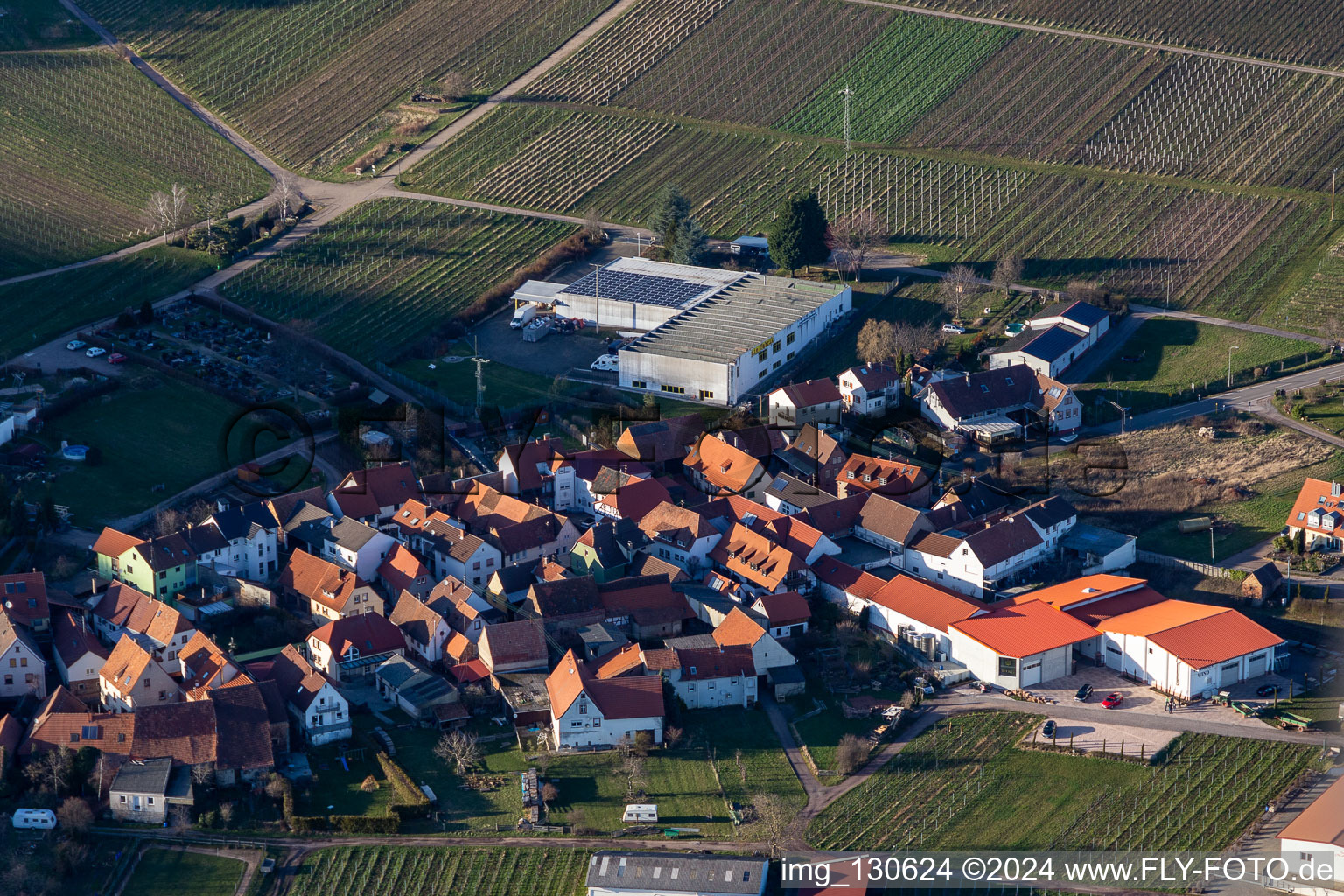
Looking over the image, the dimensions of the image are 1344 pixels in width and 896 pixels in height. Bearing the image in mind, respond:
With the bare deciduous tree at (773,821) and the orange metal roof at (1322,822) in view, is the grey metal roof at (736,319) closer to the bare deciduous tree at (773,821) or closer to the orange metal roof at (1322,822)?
the bare deciduous tree at (773,821)

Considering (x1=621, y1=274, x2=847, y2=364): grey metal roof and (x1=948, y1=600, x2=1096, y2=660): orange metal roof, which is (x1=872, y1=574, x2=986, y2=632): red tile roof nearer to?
(x1=948, y1=600, x2=1096, y2=660): orange metal roof

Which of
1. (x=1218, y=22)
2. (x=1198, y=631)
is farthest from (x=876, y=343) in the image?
(x=1218, y=22)

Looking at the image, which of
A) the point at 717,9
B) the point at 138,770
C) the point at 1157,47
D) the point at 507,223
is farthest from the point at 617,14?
the point at 138,770

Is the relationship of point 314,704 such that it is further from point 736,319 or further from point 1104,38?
point 1104,38

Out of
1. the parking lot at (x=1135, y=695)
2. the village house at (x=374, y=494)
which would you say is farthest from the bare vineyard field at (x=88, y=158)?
the parking lot at (x=1135, y=695)

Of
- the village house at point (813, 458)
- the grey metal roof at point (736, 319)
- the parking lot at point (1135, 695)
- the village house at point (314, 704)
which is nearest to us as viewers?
the village house at point (314, 704)

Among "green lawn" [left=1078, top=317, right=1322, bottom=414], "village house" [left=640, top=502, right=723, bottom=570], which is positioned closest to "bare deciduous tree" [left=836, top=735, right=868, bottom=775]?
"village house" [left=640, top=502, right=723, bottom=570]
